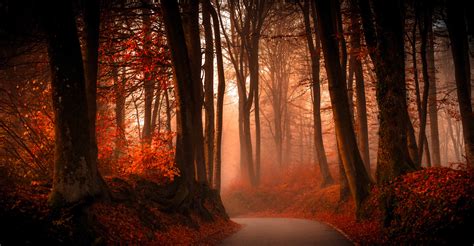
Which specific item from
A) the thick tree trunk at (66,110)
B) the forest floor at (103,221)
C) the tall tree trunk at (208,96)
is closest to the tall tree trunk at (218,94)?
the tall tree trunk at (208,96)

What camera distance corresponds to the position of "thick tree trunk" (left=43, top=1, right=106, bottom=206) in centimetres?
808

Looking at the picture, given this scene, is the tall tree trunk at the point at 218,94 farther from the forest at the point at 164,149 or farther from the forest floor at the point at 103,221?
the forest floor at the point at 103,221

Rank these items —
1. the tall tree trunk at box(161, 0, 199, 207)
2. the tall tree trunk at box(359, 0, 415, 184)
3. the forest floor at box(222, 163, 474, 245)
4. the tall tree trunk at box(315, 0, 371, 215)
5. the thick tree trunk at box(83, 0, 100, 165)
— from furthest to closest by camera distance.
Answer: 1. the tall tree trunk at box(315, 0, 371, 215)
2. the tall tree trunk at box(161, 0, 199, 207)
3. the tall tree trunk at box(359, 0, 415, 184)
4. the thick tree trunk at box(83, 0, 100, 165)
5. the forest floor at box(222, 163, 474, 245)

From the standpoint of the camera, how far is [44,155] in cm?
1174

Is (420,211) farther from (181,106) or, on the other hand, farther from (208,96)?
(208,96)

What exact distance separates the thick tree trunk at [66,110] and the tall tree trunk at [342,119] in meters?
9.59

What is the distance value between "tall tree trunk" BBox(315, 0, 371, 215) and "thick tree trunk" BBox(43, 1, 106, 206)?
31.5ft

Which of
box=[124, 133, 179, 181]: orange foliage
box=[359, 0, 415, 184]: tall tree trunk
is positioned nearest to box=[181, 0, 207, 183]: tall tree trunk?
box=[124, 133, 179, 181]: orange foliage

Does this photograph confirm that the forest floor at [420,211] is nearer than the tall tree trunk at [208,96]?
Yes

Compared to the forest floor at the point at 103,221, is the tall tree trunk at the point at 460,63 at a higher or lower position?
higher

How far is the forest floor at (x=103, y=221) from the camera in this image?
6902mm

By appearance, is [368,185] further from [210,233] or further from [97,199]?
[97,199]

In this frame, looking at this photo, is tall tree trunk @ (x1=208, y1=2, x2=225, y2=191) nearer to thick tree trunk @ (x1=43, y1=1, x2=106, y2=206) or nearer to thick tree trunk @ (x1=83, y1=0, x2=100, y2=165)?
thick tree trunk @ (x1=83, y1=0, x2=100, y2=165)

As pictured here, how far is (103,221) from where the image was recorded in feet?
28.8
